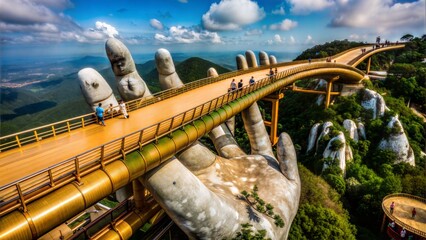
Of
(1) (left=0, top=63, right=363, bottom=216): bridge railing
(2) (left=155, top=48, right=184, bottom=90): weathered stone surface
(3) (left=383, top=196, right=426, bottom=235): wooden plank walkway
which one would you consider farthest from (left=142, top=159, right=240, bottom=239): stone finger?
(3) (left=383, top=196, right=426, bottom=235): wooden plank walkway

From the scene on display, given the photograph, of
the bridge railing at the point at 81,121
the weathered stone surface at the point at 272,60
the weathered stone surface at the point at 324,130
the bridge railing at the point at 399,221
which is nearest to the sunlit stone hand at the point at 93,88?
the bridge railing at the point at 81,121

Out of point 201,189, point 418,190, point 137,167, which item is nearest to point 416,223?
A: point 418,190

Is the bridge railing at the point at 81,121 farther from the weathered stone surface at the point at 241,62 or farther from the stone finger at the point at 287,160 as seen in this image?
the stone finger at the point at 287,160

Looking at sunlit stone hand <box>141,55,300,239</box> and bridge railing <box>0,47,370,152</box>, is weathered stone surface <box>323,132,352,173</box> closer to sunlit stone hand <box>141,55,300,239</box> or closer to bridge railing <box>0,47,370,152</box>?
sunlit stone hand <box>141,55,300,239</box>

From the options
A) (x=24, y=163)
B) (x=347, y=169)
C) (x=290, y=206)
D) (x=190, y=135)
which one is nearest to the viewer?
(x=24, y=163)

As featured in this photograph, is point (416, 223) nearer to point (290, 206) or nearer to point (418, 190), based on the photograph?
point (418, 190)
